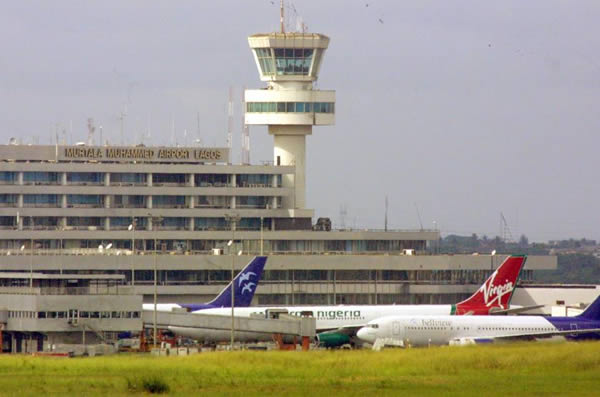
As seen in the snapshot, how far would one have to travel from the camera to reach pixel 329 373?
106m

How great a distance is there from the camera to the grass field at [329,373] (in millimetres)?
93938

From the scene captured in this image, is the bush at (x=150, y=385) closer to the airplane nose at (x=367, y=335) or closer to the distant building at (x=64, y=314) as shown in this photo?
the distant building at (x=64, y=314)

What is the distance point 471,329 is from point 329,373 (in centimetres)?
4629

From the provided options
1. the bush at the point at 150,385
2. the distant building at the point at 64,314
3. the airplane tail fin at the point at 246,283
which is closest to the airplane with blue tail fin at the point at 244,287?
the airplane tail fin at the point at 246,283

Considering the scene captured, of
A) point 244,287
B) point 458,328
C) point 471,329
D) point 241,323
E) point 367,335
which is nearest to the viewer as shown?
point 367,335

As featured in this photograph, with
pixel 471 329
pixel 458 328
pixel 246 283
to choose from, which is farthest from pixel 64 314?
pixel 246 283

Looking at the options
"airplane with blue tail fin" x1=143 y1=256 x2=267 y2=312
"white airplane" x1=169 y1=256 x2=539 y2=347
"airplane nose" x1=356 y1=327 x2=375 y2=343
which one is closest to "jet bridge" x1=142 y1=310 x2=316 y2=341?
"white airplane" x1=169 y1=256 x2=539 y2=347

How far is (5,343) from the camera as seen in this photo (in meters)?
147

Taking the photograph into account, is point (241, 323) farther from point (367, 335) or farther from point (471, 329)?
point (471, 329)

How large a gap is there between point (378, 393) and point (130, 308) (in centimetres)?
5825

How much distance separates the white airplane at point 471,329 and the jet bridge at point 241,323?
17.7 ft

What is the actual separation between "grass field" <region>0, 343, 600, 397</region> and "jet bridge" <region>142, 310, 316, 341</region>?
76.4 feet

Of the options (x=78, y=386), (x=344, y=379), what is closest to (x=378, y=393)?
(x=344, y=379)

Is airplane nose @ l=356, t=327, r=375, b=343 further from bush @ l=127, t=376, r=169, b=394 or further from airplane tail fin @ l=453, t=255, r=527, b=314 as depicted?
bush @ l=127, t=376, r=169, b=394
